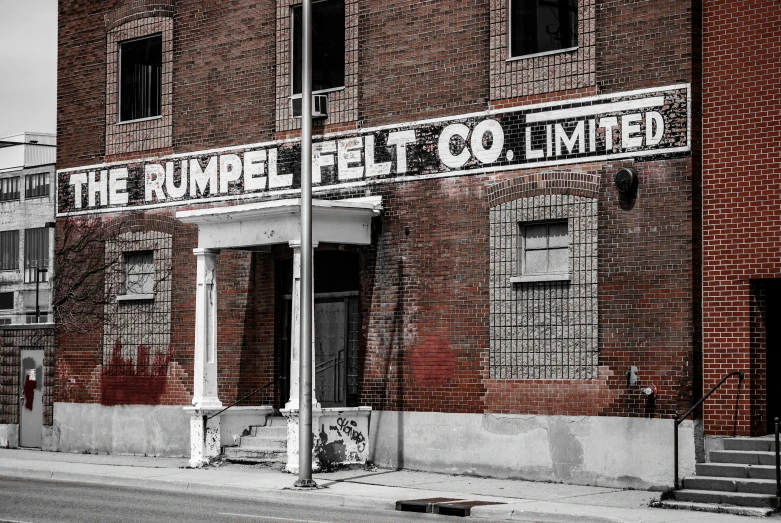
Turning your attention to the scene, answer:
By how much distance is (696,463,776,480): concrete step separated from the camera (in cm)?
1622

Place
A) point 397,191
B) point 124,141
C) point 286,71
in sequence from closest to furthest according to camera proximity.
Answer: point 397,191 < point 286,71 < point 124,141

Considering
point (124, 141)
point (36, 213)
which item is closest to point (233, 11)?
point (124, 141)

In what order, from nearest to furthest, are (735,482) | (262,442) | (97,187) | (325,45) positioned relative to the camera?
(735,482)
(262,442)
(325,45)
(97,187)

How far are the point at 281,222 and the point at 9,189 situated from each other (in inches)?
2707

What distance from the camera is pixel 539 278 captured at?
1920 centimetres

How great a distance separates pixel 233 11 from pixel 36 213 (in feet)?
203

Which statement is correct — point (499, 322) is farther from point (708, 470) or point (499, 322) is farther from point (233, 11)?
point (233, 11)

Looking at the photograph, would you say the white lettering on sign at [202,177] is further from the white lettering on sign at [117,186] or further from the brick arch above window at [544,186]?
the brick arch above window at [544,186]

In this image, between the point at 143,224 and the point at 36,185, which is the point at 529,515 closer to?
the point at 143,224

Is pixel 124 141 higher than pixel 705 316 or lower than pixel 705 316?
higher

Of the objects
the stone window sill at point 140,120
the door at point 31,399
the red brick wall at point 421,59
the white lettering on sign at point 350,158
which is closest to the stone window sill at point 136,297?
the door at point 31,399

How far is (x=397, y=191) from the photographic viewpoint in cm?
2130

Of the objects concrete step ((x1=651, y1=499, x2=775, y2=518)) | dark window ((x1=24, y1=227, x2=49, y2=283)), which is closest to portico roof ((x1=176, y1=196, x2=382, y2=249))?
concrete step ((x1=651, y1=499, x2=775, y2=518))

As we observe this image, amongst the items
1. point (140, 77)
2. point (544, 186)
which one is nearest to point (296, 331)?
point (544, 186)
